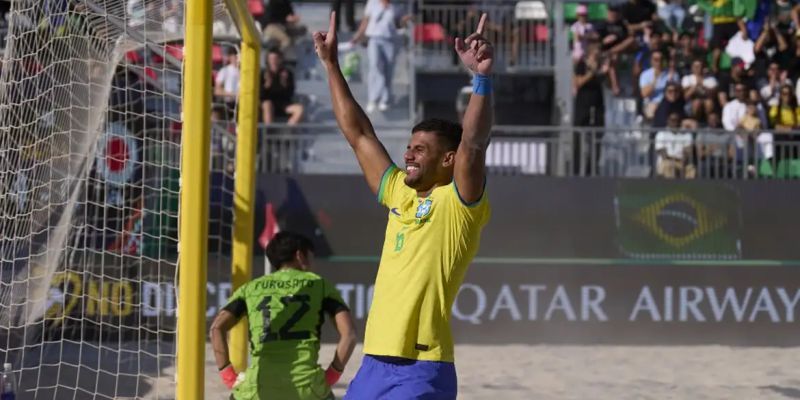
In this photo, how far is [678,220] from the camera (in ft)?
50.8

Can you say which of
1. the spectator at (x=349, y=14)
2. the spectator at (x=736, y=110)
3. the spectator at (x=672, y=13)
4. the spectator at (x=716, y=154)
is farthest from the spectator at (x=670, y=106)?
the spectator at (x=349, y=14)

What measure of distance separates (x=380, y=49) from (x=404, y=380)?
13.4 metres

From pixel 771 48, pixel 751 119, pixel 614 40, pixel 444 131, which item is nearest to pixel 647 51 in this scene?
pixel 614 40

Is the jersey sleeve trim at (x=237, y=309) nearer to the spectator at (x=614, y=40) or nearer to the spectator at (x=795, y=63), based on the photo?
the spectator at (x=614, y=40)

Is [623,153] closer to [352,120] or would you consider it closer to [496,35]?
[496,35]

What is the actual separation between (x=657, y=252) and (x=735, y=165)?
147 cm

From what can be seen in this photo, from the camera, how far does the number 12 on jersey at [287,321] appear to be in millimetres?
6926

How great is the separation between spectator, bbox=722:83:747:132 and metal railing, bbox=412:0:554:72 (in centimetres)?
311

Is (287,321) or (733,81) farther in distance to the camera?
(733,81)

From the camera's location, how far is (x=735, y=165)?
15664mm

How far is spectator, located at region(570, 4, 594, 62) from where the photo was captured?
60.5 ft

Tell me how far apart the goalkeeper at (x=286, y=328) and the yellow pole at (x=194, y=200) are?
1.47 ft

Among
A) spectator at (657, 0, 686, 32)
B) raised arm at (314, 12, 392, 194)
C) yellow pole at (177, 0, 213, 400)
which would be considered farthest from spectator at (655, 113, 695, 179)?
raised arm at (314, 12, 392, 194)

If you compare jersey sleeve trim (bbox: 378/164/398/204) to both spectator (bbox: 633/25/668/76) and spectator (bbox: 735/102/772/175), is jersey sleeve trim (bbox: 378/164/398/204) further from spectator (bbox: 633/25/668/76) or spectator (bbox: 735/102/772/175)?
spectator (bbox: 633/25/668/76)
